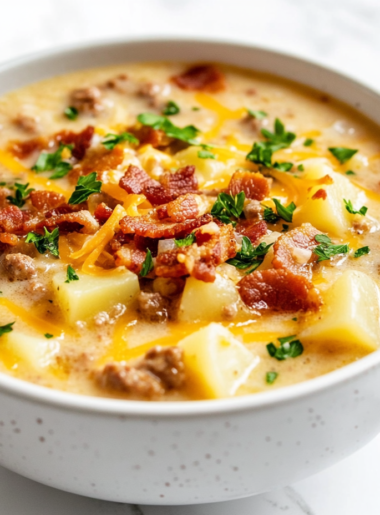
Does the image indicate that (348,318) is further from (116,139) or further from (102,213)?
(116,139)

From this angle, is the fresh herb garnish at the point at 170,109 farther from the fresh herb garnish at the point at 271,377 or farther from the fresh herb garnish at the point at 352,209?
the fresh herb garnish at the point at 271,377

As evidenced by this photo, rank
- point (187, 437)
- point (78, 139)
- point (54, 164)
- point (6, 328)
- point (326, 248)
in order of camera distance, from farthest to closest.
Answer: point (78, 139) → point (54, 164) → point (326, 248) → point (6, 328) → point (187, 437)

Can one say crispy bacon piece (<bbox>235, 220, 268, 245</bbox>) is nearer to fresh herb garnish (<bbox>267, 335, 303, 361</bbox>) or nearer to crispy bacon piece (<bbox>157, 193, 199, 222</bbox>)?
crispy bacon piece (<bbox>157, 193, 199, 222</bbox>)

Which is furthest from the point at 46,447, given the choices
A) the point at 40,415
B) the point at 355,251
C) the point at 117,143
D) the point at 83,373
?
the point at 117,143

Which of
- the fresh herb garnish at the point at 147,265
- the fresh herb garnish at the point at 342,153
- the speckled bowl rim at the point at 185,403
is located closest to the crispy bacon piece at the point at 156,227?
the fresh herb garnish at the point at 147,265

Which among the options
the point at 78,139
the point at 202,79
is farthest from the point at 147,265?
the point at 202,79

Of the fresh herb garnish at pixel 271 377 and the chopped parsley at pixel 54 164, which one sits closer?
the fresh herb garnish at pixel 271 377

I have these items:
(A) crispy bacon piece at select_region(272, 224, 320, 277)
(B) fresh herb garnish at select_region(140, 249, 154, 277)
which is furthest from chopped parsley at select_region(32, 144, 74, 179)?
(A) crispy bacon piece at select_region(272, 224, 320, 277)
